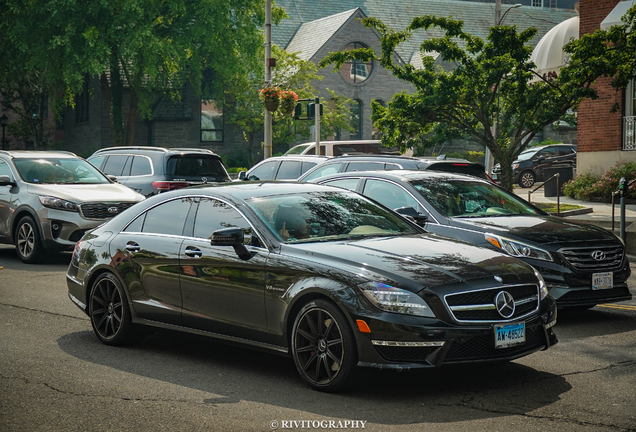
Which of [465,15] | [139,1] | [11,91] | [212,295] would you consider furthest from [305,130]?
[212,295]

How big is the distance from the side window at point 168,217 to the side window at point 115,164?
37.0 ft

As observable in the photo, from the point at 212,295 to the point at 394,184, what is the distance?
411cm

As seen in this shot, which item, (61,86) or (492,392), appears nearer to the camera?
(492,392)

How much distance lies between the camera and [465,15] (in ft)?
217

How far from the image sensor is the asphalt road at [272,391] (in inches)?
220

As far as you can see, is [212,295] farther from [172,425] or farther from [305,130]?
[305,130]

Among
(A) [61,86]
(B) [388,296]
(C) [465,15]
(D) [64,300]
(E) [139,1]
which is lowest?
(D) [64,300]

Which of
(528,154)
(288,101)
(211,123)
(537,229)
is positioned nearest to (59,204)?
(537,229)

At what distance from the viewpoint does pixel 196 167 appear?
1856 centimetres

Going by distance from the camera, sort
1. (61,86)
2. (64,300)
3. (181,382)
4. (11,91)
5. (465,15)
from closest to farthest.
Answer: (181,382)
(64,300)
(61,86)
(11,91)
(465,15)

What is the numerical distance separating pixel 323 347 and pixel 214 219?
5.68ft

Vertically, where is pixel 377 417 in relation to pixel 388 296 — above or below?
below

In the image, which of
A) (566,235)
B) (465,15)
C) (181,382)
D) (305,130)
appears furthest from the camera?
(465,15)

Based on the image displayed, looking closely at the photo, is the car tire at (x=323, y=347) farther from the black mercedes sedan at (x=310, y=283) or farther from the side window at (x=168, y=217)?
the side window at (x=168, y=217)
